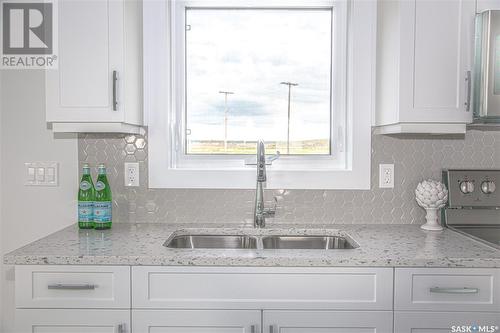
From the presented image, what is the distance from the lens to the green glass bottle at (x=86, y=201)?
2.02 metres

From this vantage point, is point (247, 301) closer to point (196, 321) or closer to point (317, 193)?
point (196, 321)

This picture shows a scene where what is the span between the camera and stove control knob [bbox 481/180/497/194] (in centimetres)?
211

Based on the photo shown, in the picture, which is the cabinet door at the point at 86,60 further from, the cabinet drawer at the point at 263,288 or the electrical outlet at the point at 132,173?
the cabinet drawer at the point at 263,288

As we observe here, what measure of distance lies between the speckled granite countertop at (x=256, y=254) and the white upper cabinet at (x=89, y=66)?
0.52 meters

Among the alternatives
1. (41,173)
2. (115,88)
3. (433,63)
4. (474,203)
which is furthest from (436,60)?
(41,173)

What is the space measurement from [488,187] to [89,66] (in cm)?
189

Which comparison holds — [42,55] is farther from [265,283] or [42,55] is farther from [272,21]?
[265,283]

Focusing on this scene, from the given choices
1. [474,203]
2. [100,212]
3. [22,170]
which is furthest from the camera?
[22,170]

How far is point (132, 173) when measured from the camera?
2.20 meters

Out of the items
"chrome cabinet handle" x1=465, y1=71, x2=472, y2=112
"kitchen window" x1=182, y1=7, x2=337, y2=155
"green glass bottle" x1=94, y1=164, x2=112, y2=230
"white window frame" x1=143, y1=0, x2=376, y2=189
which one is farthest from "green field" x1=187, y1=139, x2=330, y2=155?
"chrome cabinet handle" x1=465, y1=71, x2=472, y2=112

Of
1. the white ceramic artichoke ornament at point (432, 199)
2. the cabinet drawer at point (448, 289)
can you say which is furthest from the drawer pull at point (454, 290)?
the white ceramic artichoke ornament at point (432, 199)

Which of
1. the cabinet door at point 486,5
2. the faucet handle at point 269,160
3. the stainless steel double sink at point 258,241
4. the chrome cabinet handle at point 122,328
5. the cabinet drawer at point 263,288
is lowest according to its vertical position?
the chrome cabinet handle at point 122,328

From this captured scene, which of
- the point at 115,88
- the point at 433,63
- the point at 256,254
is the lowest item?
the point at 256,254

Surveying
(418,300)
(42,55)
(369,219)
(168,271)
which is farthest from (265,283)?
(42,55)
